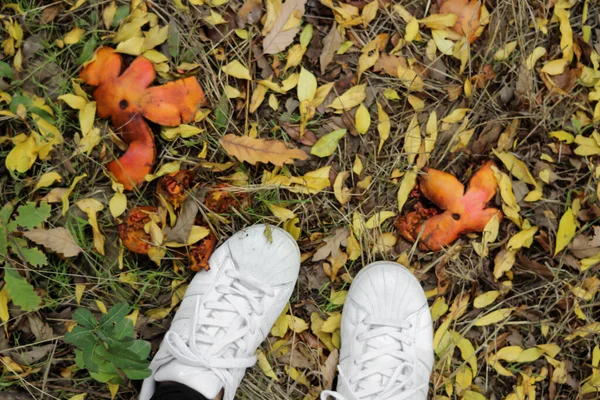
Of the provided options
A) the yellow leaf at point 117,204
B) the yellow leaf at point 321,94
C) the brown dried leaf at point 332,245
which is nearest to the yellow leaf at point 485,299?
the brown dried leaf at point 332,245

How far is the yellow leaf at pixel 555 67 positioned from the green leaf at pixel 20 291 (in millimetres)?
2161

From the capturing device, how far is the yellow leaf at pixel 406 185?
212 centimetres

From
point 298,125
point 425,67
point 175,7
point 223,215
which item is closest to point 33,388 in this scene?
point 223,215

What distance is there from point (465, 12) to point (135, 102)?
53.3 inches

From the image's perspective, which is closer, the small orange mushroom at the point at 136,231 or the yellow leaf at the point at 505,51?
the small orange mushroom at the point at 136,231

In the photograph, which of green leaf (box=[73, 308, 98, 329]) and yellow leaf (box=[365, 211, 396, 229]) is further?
yellow leaf (box=[365, 211, 396, 229])

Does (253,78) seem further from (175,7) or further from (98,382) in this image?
(98,382)

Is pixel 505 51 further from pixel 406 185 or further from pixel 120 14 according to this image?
pixel 120 14

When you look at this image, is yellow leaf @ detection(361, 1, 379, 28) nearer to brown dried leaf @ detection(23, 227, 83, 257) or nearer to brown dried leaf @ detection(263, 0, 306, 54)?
brown dried leaf @ detection(263, 0, 306, 54)

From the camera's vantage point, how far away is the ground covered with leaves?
2045mm

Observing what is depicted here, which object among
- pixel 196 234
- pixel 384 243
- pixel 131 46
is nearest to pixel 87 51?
pixel 131 46

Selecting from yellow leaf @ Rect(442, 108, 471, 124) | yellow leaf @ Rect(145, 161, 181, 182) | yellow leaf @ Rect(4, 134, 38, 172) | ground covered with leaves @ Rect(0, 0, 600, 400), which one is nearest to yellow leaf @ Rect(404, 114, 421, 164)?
ground covered with leaves @ Rect(0, 0, 600, 400)

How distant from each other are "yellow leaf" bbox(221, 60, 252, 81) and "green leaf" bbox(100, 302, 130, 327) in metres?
0.97

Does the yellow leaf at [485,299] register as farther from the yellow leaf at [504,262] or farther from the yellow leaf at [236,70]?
the yellow leaf at [236,70]
